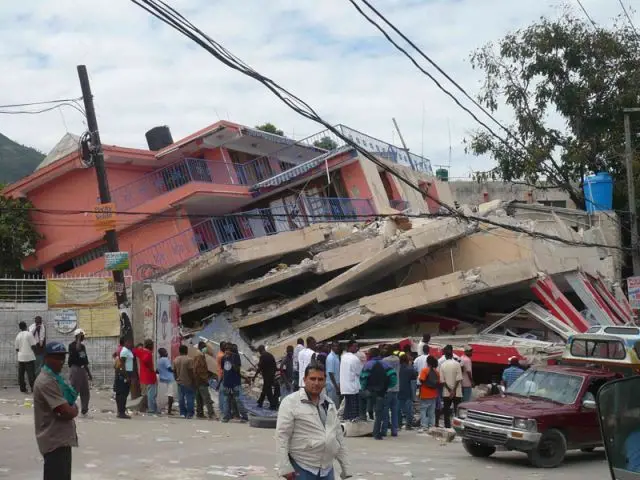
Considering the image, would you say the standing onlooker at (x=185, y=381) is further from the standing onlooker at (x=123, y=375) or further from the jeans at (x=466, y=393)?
the jeans at (x=466, y=393)

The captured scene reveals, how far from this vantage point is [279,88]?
10336 mm

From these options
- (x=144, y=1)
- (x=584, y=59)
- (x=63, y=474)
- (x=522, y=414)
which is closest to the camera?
(x=63, y=474)

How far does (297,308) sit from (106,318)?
20.2 feet

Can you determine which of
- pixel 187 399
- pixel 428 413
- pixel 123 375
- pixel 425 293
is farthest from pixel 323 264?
pixel 123 375

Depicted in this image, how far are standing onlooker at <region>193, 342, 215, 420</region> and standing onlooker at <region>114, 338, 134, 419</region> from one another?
4.75ft

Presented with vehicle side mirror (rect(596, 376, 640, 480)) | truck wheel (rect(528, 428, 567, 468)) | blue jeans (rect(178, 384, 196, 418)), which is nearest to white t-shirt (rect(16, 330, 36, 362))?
blue jeans (rect(178, 384, 196, 418))

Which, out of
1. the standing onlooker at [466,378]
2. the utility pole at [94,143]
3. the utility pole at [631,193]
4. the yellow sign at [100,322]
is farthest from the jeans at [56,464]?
the utility pole at [631,193]

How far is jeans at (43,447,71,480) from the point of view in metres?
7.50

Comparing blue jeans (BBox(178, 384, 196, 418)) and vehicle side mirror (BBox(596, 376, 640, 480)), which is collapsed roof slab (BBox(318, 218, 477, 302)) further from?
vehicle side mirror (BBox(596, 376, 640, 480))

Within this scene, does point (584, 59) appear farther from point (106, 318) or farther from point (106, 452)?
point (106, 452)

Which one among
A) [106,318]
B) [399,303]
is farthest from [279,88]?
[399,303]

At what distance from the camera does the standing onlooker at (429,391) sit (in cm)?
1677

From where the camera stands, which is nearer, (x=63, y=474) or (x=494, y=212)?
(x=63, y=474)

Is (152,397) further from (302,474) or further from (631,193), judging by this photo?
(631,193)
